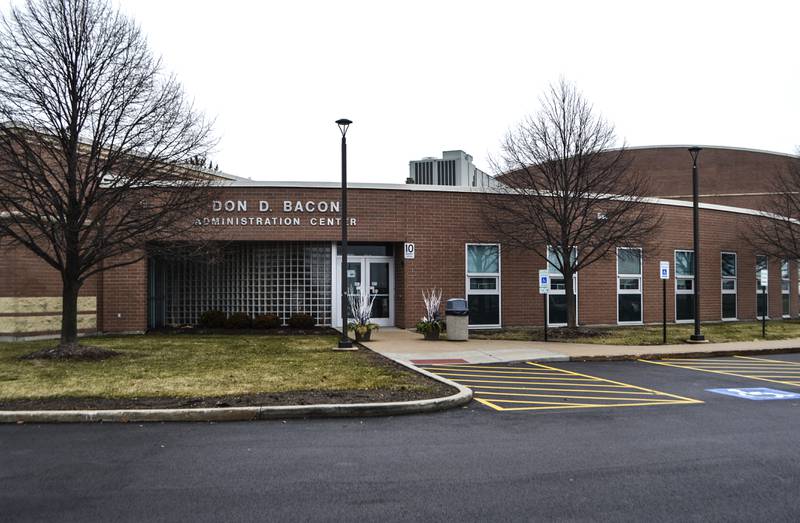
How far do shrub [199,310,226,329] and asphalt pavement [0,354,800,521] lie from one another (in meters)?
13.2

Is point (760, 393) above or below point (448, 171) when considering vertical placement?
below

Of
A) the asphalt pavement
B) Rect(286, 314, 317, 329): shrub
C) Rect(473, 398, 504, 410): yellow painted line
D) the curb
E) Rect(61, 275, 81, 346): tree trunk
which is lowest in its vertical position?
Rect(473, 398, 504, 410): yellow painted line

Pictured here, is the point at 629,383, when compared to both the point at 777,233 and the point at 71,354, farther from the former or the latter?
the point at 777,233

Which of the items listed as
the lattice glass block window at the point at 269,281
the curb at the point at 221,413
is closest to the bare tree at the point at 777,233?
the lattice glass block window at the point at 269,281

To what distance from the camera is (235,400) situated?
8.91 meters

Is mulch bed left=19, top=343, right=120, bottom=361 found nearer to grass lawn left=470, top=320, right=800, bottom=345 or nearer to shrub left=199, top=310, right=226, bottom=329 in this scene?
shrub left=199, top=310, right=226, bottom=329

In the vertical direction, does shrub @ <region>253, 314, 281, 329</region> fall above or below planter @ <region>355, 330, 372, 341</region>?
above

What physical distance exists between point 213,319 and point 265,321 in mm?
1701

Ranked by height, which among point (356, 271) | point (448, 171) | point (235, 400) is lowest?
point (235, 400)

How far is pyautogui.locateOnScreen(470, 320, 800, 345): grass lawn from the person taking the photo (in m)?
18.7

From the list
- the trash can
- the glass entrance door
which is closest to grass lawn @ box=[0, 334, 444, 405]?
the trash can

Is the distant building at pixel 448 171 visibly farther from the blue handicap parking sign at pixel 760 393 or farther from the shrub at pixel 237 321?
the blue handicap parking sign at pixel 760 393

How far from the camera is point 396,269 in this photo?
73.3 ft

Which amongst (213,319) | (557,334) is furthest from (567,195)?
(213,319)
